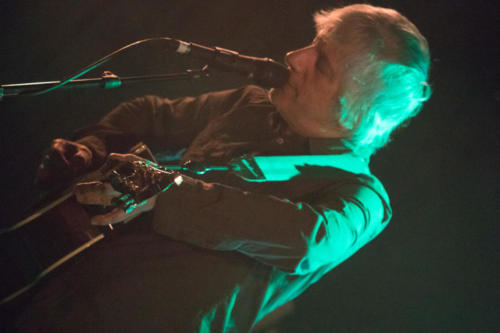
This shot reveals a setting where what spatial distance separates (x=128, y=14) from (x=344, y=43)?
1839 millimetres

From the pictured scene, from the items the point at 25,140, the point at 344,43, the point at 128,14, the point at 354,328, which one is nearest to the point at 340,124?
the point at 344,43

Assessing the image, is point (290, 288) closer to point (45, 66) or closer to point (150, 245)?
point (150, 245)

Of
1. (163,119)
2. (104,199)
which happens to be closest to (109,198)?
(104,199)

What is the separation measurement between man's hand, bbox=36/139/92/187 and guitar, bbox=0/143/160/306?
165 millimetres

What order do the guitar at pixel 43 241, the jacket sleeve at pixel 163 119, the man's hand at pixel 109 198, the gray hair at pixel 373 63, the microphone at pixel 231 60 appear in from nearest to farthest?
the man's hand at pixel 109 198
the guitar at pixel 43 241
the microphone at pixel 231 60
the gray hair at pixel 373 63
the jacket sleeve at pixel 163 119

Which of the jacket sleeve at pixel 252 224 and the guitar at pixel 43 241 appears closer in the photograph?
the jacket sleeve at pixel 252 224

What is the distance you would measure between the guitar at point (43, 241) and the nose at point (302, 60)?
0.79m

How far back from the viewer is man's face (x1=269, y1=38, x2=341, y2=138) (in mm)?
1257

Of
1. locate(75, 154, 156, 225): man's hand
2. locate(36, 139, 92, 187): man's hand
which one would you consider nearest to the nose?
locate(75, 154, 156, 225): man's hand

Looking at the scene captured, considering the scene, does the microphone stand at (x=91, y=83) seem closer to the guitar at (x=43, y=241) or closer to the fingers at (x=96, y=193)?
the guitar at (x=43, y=241)

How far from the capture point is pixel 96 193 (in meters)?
0.87

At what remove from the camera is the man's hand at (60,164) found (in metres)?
1.17

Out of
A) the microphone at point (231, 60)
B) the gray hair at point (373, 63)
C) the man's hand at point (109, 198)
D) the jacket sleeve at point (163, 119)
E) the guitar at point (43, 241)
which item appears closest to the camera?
the man's hand at point (109, 198)

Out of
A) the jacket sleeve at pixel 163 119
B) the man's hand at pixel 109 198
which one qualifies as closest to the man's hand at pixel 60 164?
the jacket sleeve at pixel 163 119
